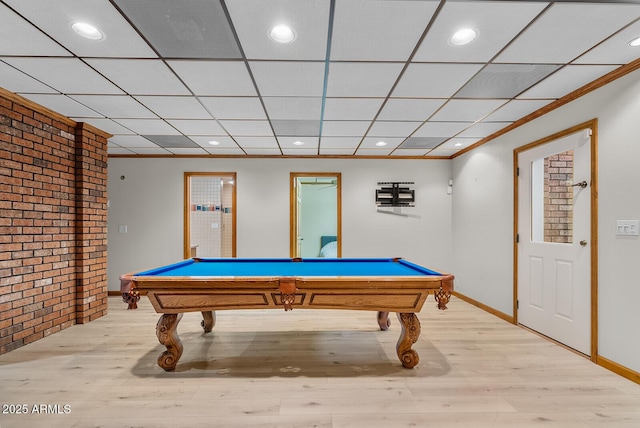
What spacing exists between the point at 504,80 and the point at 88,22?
305 cm

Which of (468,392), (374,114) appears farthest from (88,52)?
(468,392)

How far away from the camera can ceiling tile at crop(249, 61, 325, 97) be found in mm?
2307

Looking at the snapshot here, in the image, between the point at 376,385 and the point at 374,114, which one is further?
the point at 374,114

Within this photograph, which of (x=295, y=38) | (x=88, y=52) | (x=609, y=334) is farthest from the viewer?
(x=609, y=334)

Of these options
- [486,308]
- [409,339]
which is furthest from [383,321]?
[486,308]

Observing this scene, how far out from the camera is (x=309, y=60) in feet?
7.33

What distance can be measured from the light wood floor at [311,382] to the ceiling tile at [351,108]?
95.5 inches

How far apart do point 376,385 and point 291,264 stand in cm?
142

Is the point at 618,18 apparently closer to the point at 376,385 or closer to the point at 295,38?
the point at 295,38

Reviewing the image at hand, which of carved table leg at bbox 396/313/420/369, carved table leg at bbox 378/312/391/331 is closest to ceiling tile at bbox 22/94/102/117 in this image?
carved table leg at bbox 396/313/420/369

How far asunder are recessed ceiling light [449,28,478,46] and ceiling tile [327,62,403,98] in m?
0.41

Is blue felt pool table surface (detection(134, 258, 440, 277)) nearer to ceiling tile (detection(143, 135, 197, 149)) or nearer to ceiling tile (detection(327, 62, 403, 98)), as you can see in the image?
ceiling tile (detection(327, 62, 403, 98))

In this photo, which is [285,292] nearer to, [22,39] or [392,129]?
[22,39]

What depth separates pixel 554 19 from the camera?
5.87 feet
